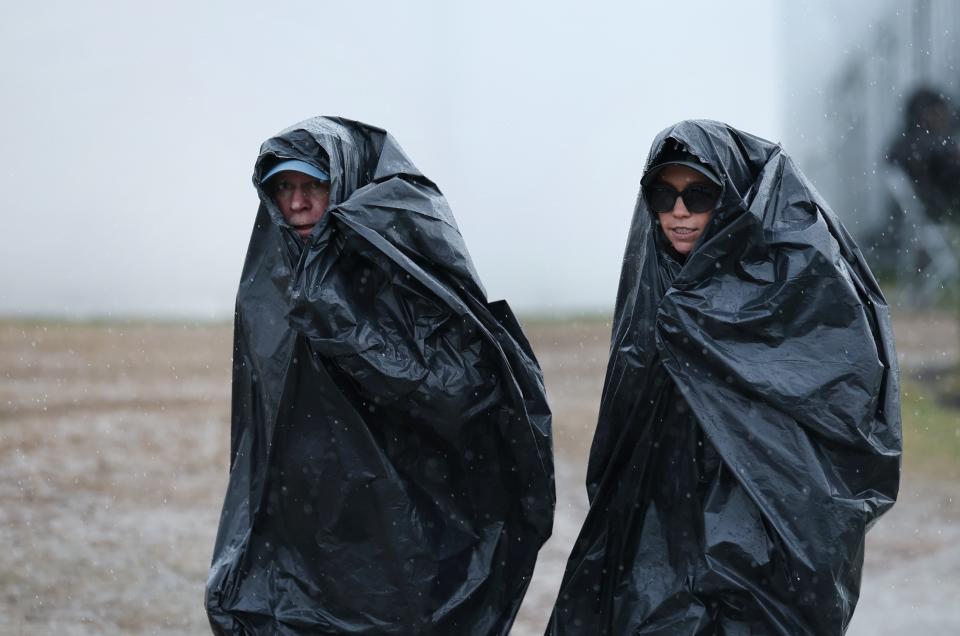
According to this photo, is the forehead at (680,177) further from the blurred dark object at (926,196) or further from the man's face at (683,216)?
the blurred dark object at (926,196)

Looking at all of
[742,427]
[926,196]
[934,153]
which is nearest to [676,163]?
[742,427]

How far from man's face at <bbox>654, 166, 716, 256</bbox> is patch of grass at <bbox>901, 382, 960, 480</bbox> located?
16.3ft

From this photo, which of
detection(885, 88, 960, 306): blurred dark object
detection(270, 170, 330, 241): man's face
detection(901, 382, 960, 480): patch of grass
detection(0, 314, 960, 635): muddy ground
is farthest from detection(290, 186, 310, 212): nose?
detection(885, 88, 960, 306): blurred dark object

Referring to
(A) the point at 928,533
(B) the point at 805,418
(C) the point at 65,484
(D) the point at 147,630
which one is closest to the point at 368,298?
(B) the point at 805,418

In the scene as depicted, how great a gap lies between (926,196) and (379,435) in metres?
8.43

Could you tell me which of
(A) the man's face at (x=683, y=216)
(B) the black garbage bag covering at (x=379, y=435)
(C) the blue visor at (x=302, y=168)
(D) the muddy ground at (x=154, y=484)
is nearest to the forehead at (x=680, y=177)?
(A) the man's face at (x=683, y=216)

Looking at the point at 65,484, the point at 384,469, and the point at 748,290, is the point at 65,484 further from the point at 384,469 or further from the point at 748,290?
the point at 748,290

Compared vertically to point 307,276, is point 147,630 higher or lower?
lower

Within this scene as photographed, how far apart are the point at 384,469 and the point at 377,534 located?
167mm

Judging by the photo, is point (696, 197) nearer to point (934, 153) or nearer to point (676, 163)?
point (676, 163)

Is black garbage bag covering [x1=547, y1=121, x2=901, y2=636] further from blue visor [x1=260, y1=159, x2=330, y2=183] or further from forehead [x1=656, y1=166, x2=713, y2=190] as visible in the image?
blue visor [x1=260, y1=159, x2=330, y2=183]

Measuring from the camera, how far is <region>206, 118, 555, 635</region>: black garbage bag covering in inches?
129

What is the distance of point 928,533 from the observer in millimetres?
6559

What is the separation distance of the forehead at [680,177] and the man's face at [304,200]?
87 cm
